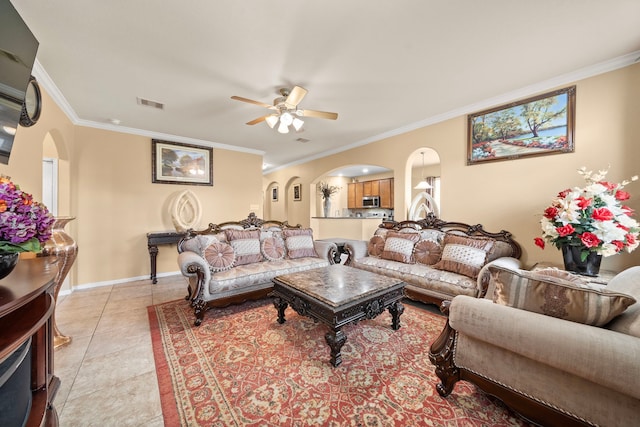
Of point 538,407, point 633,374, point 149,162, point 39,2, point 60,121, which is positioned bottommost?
point 538,407

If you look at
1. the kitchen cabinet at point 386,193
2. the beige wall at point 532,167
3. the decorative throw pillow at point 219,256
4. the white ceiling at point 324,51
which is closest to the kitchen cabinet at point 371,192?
the kitchen cabinet at point 386,193

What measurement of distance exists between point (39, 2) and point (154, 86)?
104cm

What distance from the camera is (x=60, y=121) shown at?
296 cm

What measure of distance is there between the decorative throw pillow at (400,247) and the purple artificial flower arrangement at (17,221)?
10.6 feet

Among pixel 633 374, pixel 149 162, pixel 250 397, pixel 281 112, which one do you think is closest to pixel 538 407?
pixel 633 374

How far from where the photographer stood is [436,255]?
306 centimetres

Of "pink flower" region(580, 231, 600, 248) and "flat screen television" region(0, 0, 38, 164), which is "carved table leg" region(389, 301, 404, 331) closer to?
"pink flower" region(580, 231, 600, 248)

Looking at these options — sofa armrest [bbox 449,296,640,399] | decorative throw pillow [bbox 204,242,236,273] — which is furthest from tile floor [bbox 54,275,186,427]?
sofa armrest [bbox 449,296,640,399]

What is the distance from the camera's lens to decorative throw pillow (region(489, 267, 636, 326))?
999mm

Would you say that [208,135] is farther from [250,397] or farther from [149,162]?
[250,397]

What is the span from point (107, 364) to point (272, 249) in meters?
1.92

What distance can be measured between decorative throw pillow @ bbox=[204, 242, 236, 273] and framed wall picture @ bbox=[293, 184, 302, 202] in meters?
4.10

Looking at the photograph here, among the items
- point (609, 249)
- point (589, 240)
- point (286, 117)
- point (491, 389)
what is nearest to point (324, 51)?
point (286, 117)

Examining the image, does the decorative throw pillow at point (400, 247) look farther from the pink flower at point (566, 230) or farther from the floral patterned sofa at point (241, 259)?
the pink flower at point (566, 230)
